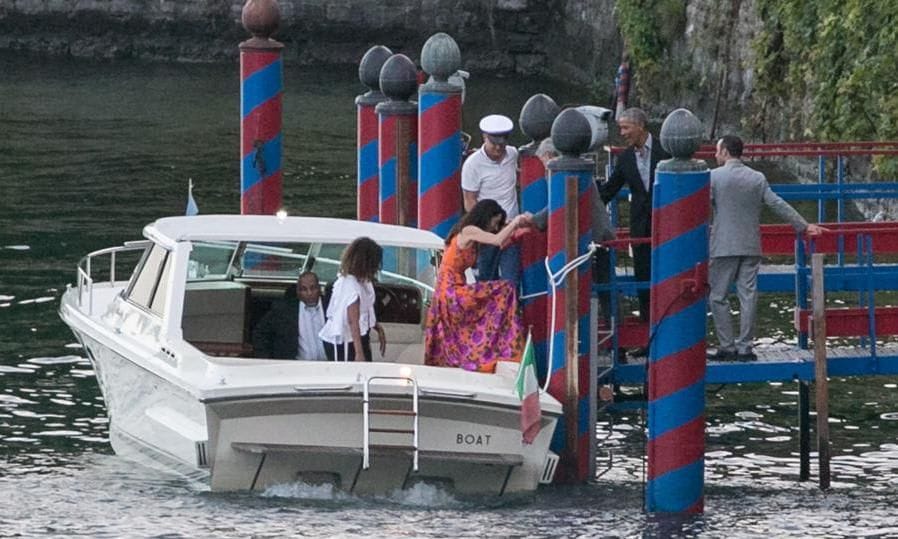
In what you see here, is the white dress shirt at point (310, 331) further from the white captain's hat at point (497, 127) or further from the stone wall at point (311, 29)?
the stone wall at point (311, 29)

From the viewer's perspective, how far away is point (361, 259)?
14.2 meters

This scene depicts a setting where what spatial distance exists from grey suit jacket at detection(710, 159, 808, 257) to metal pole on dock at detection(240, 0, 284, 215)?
4660 millimetres

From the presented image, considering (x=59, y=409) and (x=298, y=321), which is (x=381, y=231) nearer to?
(x=298, y=321)

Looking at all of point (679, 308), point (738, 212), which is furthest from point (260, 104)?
point (679, 308)

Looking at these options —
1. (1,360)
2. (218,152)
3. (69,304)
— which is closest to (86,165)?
(218,152)

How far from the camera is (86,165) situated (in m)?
30.6

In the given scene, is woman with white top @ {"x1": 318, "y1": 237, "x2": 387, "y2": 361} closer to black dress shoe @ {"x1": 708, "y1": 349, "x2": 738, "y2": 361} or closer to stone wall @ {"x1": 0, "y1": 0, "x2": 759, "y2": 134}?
black dress shoe @ {"x1": 708, "y1": 349, "x2": 738, "y2": 361}

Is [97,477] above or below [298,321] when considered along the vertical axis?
below

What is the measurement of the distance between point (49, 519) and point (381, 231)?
2944mm

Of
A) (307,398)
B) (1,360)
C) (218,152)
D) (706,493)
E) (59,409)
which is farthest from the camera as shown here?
(218,152)

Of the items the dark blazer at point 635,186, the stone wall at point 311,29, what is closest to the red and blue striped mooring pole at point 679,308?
the dark blazer at point 635,186

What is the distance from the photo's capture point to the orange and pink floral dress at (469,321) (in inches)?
561

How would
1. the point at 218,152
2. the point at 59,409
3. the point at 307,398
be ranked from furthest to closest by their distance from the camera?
the point at 218,152 < the point at 59,409 < the point at 307,398

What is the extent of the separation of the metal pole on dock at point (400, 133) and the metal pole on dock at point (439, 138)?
1010mm
